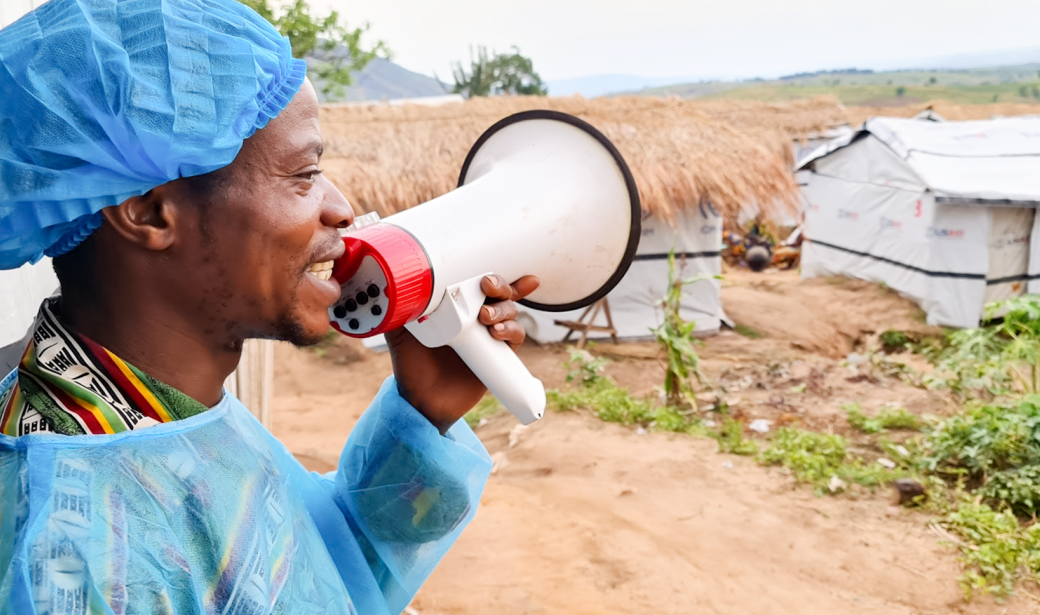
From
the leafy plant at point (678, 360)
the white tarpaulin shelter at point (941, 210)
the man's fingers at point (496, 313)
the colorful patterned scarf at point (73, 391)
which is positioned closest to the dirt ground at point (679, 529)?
the leafy plant at point (678, 360)

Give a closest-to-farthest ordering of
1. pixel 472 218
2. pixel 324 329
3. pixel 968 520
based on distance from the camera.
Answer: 1. pixel 324 329
2. pixel 472 218
3. pixel 968 520

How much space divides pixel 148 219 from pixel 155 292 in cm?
11

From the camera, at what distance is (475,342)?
62.7 inches

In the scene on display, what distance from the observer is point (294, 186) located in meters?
1.12

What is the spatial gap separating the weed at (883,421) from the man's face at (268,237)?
19.8 feet

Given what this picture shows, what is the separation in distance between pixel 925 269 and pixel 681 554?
813 centimetres

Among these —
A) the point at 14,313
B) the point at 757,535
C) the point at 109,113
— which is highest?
the point at 109,113

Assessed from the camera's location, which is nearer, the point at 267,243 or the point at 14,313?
the point at 267,243

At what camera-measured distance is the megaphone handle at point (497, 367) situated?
5.23 feet

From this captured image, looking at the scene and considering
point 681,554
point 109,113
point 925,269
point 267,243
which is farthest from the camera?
point 925,269

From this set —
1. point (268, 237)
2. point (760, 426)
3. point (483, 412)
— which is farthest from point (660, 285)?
point (268, 237)

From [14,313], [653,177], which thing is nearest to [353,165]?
[653,177]

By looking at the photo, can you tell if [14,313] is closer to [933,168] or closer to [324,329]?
[324,329]

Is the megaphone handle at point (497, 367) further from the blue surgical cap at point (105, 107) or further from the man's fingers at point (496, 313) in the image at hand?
the blue surgical cap at point (105, 107)
